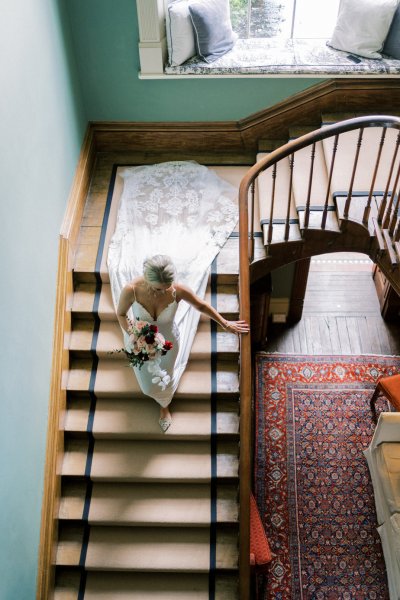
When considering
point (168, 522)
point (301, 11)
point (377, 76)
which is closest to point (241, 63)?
point (301, 11)

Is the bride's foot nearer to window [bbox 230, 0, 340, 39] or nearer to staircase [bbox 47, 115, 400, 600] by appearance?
staircase [bbox 47, 115, 400, 600]

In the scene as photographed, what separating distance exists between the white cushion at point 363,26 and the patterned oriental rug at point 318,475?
319cm

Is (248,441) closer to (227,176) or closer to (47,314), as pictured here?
(47,314)

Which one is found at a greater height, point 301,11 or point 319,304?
point 301,11

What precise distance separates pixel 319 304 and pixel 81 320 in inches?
133

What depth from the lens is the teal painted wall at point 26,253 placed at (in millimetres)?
3230

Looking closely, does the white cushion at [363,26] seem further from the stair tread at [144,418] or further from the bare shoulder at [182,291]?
the stair tread at [144,418]

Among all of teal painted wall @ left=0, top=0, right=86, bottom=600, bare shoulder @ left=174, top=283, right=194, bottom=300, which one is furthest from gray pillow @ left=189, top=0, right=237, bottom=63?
bare shoulder @ left=174, top=283, right=194, bottom=300

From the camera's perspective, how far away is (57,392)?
4.08 metres

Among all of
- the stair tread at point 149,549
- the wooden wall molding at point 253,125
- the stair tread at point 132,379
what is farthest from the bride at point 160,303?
the wooden wall molding at point 253,125

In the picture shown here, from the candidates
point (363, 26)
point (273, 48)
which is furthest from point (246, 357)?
point (363, 26)

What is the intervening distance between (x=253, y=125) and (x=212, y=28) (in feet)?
2.86

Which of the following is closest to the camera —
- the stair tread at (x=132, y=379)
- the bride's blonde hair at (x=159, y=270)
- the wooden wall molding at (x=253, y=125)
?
the bride's blonde hair at (x=159, y=270)

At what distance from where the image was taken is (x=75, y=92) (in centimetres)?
475
